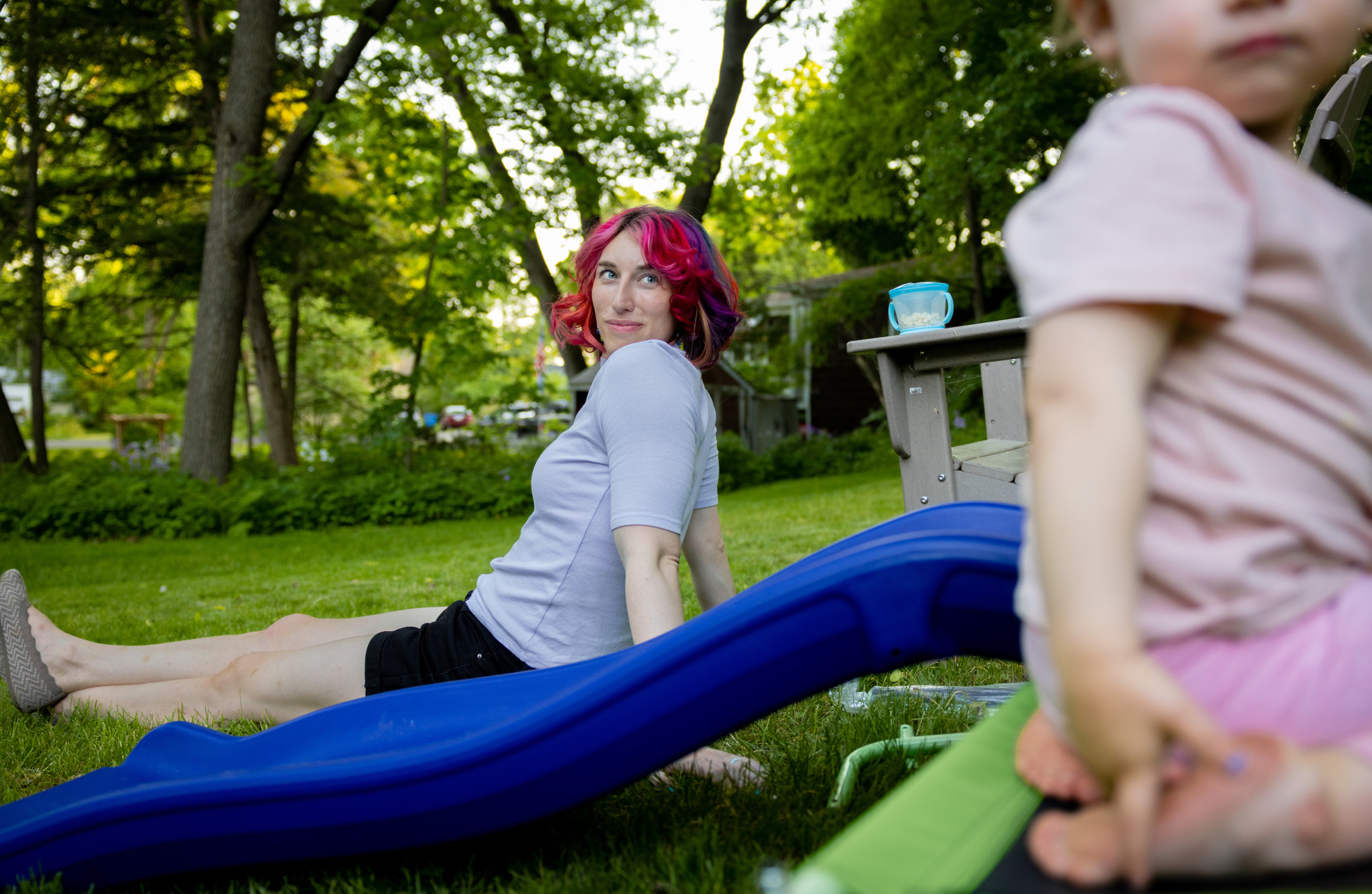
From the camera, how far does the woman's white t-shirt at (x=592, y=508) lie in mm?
2078

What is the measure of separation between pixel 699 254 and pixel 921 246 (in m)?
17.8

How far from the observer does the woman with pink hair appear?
6.63ft

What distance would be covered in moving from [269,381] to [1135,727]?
1539cm

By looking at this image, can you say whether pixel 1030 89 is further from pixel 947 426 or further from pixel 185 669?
pixel 185 669

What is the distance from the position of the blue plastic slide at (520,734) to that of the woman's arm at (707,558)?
0.65 metres

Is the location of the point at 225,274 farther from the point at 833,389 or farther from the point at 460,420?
the point at 833,389

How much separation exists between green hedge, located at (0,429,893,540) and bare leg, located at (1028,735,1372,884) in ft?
33.3

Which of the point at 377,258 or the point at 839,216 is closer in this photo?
the point at 377,258

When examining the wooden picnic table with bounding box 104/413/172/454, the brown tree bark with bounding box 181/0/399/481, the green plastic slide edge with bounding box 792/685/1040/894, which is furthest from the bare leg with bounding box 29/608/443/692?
the wooden picnic table with bounding box 104/413/172/454

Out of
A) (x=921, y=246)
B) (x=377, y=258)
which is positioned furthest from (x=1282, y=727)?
(x=921, y=246)

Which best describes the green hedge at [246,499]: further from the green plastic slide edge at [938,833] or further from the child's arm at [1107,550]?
the child's arm at [1107,550]

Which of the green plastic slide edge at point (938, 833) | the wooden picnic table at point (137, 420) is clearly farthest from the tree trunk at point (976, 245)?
the wooden picnic table at point (137, 420)

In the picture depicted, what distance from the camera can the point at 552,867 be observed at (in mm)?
1919

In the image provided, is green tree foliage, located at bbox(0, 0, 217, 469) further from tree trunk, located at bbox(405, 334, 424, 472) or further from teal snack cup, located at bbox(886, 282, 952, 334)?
teal snack cup, located at bbox(886, 282, 952, 334)
